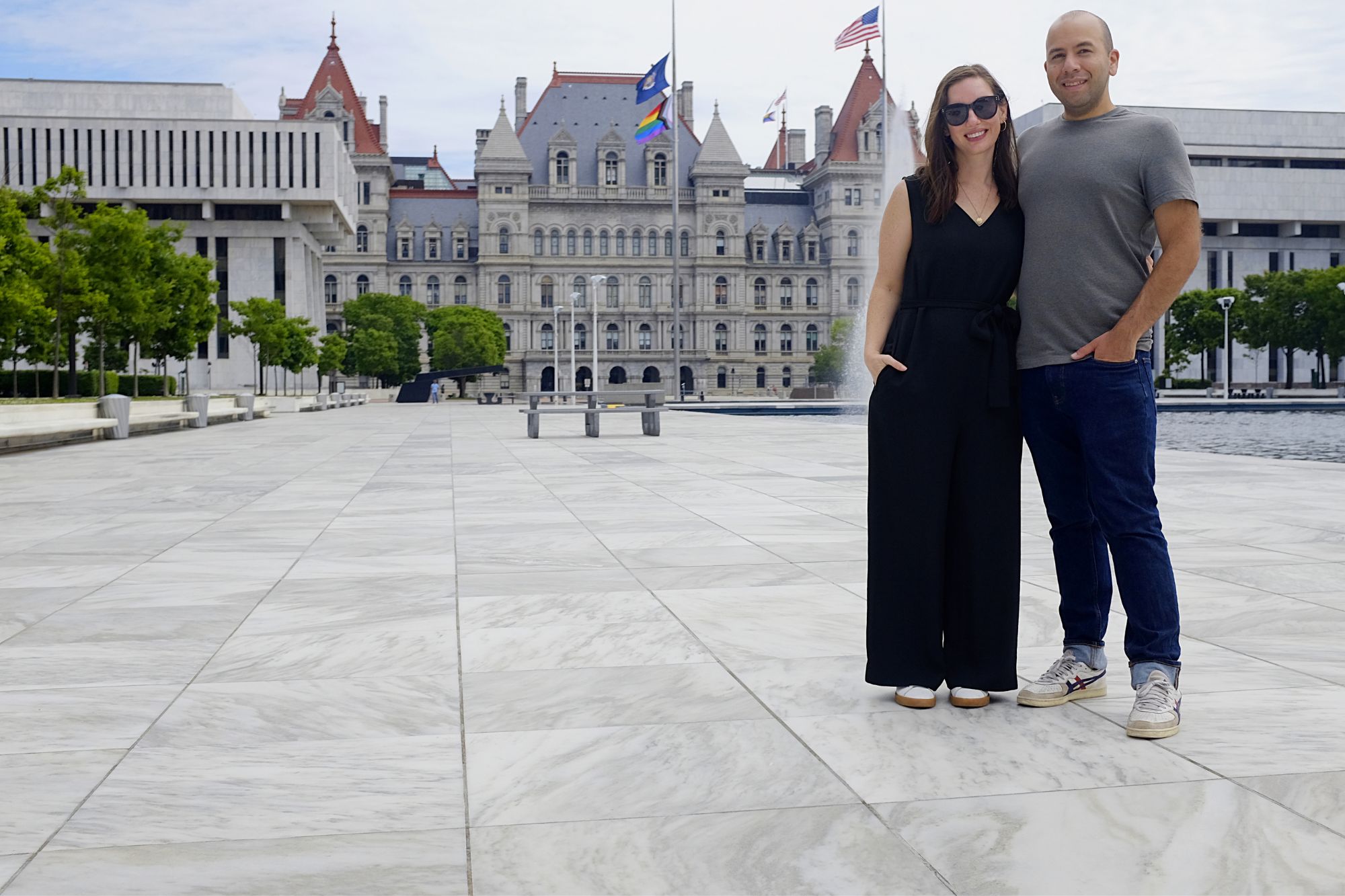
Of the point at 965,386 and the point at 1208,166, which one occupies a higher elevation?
the point at 1208,166

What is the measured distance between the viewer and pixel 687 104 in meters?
107

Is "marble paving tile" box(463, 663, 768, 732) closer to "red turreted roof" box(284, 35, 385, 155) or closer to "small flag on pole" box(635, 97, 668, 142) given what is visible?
"small flag on pole" box(635, 97, 668, 142)

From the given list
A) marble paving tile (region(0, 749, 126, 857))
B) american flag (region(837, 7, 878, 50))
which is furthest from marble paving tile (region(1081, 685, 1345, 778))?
american flag (region(837, 7, 878, 50))

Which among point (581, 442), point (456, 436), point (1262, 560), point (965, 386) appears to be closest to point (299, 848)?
point (965, 386)

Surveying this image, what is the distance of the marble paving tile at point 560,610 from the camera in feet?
16.4

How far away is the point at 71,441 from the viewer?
835 inches

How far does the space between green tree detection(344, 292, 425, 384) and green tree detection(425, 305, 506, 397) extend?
1.64 metres

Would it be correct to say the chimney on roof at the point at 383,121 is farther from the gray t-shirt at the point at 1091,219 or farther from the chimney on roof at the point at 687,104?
the gray t-shirt at the point at 1091,219

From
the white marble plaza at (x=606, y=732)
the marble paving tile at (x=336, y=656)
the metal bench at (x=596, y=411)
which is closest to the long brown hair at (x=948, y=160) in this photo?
the white marble plaza at (x=606, y=732)

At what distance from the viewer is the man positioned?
3.45 meters

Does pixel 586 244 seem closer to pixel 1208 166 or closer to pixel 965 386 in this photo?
pixel 1208 166

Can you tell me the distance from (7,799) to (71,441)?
800 inches

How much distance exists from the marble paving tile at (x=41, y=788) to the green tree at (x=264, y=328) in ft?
173

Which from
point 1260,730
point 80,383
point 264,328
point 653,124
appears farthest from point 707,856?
point 264,328
